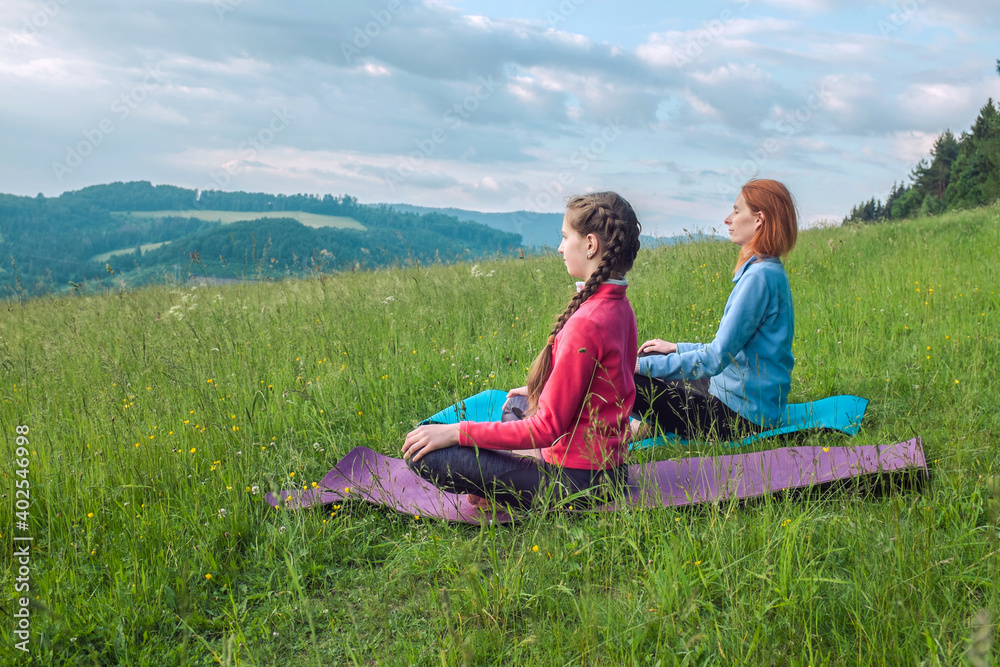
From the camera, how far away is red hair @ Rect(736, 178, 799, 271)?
11.4 ft

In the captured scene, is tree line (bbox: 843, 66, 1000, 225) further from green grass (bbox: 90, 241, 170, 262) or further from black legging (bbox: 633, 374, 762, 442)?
green grass (bbox: 90, 241, 170, 262)

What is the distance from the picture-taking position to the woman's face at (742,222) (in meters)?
3.52

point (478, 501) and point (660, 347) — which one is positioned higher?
point (660, 347)

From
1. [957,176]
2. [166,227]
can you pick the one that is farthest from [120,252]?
[957,176]

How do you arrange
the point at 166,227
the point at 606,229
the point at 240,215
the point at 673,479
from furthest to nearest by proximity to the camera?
the point at 240,215, the point at 166,227, the point at 673,479, the point at 606,229

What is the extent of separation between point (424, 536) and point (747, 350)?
Result: 2.18 metres

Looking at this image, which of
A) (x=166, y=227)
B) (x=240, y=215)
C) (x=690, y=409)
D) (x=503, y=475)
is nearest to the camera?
(x=503, y=475)

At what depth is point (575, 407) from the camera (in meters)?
2.50

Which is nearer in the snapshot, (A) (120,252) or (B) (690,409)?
(B) (690,409)

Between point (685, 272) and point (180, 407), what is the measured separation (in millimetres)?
6008

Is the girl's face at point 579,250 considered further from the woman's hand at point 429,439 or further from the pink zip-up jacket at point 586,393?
the woman's hand at point 429,439

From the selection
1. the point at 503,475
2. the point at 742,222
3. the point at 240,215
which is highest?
the point at 240,215

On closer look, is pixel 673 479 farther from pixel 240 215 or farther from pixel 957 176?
pixel 240 215

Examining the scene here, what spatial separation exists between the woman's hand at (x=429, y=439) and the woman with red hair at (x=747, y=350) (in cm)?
132
